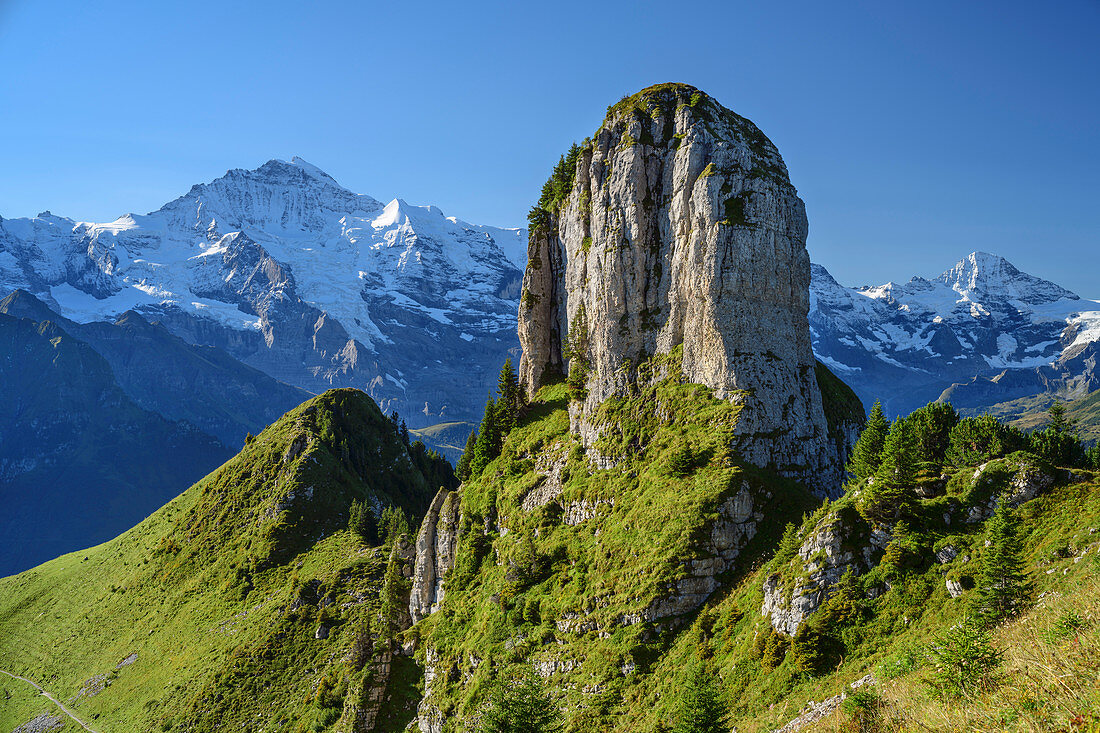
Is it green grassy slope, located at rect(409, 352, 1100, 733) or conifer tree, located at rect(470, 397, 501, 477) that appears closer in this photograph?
green grassy slope, located at rect(409, 352, 1100, 733)

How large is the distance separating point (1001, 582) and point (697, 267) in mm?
41934

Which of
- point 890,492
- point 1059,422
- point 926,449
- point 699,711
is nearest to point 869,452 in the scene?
point 926,449

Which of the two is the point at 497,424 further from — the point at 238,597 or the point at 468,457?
the point at 238,597

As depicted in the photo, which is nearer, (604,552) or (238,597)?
(604,552)

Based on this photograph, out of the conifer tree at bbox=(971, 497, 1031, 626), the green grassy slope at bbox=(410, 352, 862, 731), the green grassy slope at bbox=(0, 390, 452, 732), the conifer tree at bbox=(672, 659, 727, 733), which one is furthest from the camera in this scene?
the green grassy slope at bbox=(0, 390, 452, 732)

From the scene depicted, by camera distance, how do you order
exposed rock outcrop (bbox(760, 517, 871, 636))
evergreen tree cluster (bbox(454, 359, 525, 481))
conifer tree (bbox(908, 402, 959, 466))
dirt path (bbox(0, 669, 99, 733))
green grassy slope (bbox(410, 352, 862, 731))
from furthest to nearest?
1. dirt path (bbox(0, 669, 99, 733))
2. evergreen tree cluster (bbox(454, 359, 525, 481))
3. conifer tree (bbox(908, 402, 959, 466))
4. green grassy slope (bbox(410, 352, 862, 731))
5. exposed rock outcrop (bbox(760, 517, 871, 636))

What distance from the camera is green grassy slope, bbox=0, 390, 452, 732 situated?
88.8 meters

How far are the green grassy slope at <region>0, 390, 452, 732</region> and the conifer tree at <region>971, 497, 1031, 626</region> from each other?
6022 centimetres

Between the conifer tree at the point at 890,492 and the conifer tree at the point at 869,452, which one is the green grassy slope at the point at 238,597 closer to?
the conifer tree at the point at 869,452

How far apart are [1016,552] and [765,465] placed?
24.5 metres

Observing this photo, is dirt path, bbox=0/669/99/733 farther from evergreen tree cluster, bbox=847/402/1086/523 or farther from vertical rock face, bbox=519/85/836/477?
evergreen tree cluster, bbox=847/402/1086/523

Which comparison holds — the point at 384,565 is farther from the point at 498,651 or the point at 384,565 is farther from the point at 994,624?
the point at 994,624

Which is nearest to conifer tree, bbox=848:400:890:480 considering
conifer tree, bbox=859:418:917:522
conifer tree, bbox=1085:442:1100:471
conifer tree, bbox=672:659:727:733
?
conifer tree, bbox=859:418:917:522

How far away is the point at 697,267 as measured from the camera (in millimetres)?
69188
